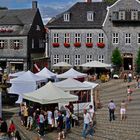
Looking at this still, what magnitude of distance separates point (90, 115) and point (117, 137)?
7.67 feet

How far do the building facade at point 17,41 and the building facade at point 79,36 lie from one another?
3636 millimetres

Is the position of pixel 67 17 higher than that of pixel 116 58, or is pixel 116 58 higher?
pixel 67 17

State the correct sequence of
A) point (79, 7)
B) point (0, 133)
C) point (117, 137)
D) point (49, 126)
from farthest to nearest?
point (79, 7) → point (49, 126) → point (117, 137) → point (0, 133)

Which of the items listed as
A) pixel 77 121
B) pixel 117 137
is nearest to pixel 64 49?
pixel 77 121

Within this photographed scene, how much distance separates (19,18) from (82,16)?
10246 mm

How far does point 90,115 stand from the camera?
29.7 metres

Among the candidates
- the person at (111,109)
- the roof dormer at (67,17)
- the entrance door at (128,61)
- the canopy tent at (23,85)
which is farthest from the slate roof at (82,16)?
the person at (111,109)

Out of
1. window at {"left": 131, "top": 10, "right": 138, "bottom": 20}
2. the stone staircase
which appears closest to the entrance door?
window at {"left": 131, "top": 10, "right": 138, "bottom": 20}

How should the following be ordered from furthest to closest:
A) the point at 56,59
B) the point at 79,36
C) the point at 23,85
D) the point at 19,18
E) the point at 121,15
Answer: the point at 19,18 < the point at 56,59 < the point at 79,36 < the point at 121,15 < the point at 23,85

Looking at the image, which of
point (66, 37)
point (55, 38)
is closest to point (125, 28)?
point (66, 37)

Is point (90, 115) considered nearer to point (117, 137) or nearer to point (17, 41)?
point (117, 137)

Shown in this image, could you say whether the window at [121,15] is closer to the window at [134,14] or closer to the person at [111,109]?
the window at [134,14]

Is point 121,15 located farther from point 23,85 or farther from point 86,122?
point 86,122

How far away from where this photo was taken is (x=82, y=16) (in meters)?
66.7
